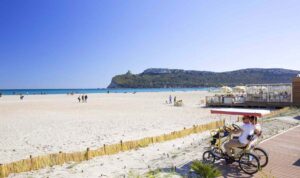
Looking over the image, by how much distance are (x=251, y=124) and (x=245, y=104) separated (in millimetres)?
23234

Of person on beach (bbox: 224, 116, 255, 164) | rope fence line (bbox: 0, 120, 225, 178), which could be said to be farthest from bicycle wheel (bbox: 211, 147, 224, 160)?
rope fence line (bbox: 0, 120, 225, 178)

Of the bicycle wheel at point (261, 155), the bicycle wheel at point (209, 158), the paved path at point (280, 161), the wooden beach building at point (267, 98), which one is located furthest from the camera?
the wooden beach building at point (267, 98)

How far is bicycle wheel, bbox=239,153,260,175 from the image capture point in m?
6.91

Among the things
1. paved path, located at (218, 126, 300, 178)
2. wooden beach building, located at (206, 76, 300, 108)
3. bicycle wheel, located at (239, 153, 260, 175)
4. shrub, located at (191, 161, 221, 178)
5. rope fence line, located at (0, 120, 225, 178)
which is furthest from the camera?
wooden beach building, located at (206, 76, 300, 108)

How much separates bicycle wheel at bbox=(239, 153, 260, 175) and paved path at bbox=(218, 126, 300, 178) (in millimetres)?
116

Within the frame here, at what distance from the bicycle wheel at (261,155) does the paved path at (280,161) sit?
14 centimetres

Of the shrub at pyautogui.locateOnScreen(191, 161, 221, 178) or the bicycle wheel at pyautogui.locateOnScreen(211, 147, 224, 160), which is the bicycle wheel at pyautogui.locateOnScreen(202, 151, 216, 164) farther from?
the shrub at pyautogui.locateOnScreen(191, 161, 221, 178)

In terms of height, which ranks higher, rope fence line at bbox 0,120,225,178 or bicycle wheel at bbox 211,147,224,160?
bicycle wheel at bbox 211,147,224,160

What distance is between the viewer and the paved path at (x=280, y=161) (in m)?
6.81

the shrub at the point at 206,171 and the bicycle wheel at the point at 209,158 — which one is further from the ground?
the shrub at the point at 206,171

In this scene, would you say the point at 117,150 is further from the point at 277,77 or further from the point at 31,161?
the point at 277,77

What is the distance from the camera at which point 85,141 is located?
13.6m

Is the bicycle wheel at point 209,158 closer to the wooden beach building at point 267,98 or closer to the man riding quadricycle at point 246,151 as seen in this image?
the man riding quadricycle at point 246,151

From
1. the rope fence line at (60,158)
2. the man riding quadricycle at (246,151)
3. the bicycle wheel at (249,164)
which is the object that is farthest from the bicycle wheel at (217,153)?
the rope fence line at (60,158)
